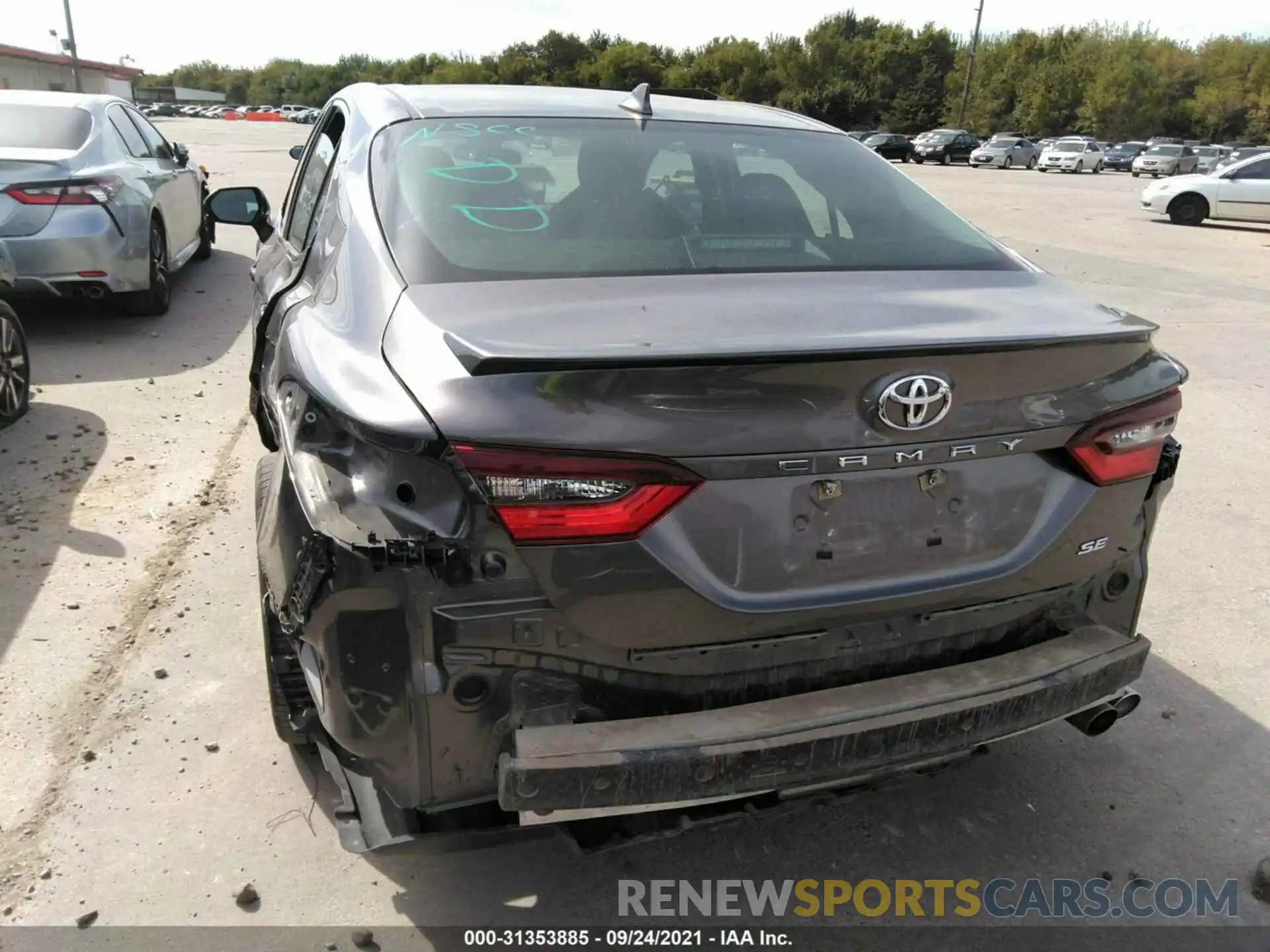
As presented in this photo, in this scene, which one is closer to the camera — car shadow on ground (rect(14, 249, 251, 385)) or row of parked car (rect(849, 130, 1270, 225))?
car shadow on ground (rect(14, 249, 251, 385))

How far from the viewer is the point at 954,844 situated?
106 inches

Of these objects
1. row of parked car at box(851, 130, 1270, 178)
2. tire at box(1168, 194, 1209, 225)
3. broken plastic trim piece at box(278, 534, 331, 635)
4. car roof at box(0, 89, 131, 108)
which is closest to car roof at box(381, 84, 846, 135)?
broken plastic trim piece at box(278, 534, 331, 635)

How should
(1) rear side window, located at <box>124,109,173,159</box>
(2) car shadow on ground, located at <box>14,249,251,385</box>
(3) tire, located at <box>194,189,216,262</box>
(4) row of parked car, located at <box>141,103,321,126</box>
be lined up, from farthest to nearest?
(4) row of parked car, located at <box>141,103,321,126</box> < (3) tire, located at <box>194,189,216,262</box> < (1) rear side window, located at <box>124,109,173,159</box> < (2) car shadow on ground, located at <box>14,249,251,385</box>

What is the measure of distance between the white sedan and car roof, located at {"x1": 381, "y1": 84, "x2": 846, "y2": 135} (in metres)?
18.7

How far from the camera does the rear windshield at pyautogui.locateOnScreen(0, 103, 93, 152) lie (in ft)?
23.3

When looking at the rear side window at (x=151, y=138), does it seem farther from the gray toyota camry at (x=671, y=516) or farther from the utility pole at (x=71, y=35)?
the utility pole at (x=71, y=35)

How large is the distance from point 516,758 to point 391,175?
1556 mm

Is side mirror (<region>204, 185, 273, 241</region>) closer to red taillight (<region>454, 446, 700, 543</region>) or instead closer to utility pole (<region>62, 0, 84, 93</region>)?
red taillight (<region>454, 446, 700, 543</region>)

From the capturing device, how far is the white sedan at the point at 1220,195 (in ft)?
60.4

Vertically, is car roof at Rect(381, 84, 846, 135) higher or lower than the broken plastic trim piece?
higher

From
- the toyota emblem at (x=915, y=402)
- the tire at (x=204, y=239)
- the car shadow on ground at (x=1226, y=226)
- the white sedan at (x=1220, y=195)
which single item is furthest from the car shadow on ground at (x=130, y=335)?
the car shadow on ground at (x=1226, y=226)

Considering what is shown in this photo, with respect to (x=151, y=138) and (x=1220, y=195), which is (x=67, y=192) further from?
(x=1220, y=195)

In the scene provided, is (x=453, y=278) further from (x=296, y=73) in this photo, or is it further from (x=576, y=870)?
(x=296, y=73)

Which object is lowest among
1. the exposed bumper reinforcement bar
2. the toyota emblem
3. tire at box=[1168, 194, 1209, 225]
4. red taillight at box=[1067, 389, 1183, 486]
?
tire at box=[1168, 194, 1209, 225]
